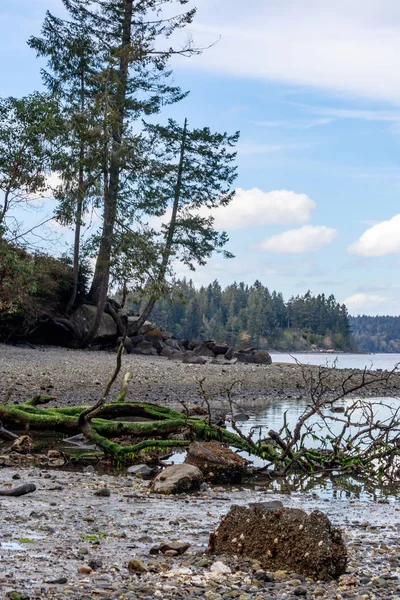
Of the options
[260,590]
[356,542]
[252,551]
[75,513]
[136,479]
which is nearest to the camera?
[260,590]

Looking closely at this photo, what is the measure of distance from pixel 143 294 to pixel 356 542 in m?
27.5

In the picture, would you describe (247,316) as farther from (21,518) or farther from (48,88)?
(21,518)

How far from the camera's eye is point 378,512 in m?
8.16

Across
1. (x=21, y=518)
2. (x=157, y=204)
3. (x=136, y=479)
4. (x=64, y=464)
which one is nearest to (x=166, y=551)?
(x=21, y=518)

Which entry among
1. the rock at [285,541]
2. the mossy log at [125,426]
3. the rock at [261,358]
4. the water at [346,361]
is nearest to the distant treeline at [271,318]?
the water at [346,361]

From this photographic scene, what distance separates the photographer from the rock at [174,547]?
552cm

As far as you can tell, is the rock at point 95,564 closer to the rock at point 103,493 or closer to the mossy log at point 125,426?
the rock at point 103,493

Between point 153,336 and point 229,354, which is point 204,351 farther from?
point 153,336

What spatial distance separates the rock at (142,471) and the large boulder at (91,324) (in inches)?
975

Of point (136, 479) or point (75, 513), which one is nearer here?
point (75, 513)

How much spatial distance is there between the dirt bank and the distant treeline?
104m

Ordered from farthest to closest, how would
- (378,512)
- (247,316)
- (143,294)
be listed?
1. (247,316)
2. (143,294)
3. (378,512)

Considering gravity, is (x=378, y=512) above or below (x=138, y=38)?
below

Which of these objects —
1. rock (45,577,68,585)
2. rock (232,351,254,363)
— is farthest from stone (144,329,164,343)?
rock (45,577,68,585)
